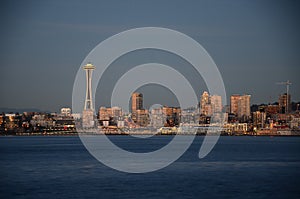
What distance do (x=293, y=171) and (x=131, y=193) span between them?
2198 centimetres

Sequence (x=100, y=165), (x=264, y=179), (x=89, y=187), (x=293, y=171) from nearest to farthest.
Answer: (x=89, y=187), (x=264, y=179), (x=293, y=171), (x=100, y=165)

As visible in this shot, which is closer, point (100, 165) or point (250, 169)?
point (250, 169)

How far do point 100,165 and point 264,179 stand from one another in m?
21.6

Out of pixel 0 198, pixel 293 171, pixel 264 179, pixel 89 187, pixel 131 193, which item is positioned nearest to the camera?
pixel 0 198

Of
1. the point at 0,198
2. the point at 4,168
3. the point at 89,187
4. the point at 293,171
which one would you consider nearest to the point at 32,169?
the point at 4,168

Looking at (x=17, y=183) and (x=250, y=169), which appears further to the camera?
(x=250, y=169)

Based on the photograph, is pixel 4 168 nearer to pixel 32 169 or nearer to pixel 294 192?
pixel 32 169

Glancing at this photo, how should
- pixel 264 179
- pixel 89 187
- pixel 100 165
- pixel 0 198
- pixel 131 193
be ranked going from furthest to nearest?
pixel 100 165 < pixel 264 179 < pixel 89 187 < pixel 131 193 < pixel 0 198

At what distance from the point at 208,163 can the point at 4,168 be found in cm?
2362

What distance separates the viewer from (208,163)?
6656cm

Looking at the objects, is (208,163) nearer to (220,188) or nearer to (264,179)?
(264,179)

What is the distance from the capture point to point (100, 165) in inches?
2496

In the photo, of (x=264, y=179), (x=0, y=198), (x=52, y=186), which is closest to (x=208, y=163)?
(x=264, y=179)

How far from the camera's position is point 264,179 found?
1905 inches
